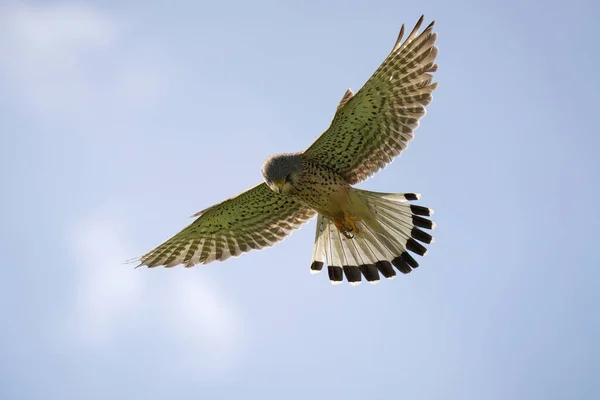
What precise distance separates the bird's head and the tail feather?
741 mm

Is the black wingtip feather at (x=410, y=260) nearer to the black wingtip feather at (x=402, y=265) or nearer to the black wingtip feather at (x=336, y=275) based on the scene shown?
the black wingtip feather at (x=402, y=265)

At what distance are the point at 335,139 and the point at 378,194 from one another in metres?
0.79

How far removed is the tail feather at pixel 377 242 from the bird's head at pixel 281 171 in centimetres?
74

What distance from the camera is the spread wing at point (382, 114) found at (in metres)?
7.78

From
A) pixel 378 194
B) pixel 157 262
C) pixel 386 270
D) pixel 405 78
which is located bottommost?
pixel 386 270

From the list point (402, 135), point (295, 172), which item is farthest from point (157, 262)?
point (402, 135)

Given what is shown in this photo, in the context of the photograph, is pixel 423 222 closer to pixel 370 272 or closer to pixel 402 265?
pixel 402 265

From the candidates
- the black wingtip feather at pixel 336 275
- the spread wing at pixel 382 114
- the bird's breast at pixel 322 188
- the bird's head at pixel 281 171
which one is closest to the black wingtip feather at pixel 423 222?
the spread wing at pixel 382 114

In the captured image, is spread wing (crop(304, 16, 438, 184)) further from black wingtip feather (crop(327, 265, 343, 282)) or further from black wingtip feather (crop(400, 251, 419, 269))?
black wingtip feather (crop(327, 265, 343, 282))

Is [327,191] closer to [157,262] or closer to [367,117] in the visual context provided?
[367,117]

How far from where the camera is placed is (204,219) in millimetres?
9078

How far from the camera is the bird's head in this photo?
322 inches

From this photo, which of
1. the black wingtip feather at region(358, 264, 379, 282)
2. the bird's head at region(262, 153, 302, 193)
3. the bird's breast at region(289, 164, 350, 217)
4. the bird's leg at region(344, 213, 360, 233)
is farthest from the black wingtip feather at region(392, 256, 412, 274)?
the bird's head at region(262, 153, 302, 193)

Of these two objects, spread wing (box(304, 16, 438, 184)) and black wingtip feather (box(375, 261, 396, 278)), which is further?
black wingtip feather (box(375, 261, 396, 278))
